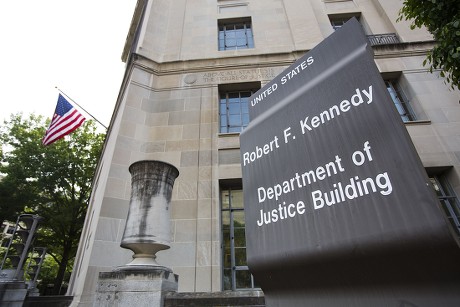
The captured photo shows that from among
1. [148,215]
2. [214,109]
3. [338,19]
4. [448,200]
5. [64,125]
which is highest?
[338,19]

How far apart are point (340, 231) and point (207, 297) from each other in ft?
10.4

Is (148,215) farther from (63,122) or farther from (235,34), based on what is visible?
(235,34)

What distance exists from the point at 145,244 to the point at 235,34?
1039 centimetres

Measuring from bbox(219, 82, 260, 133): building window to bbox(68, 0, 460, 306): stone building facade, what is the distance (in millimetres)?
38

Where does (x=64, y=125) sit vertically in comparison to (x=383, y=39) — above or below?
below

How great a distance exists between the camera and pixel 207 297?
3658mm

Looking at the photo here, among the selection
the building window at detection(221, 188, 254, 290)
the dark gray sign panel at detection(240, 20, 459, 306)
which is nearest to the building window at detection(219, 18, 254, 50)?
the building window at detection(221, 188, 254, 290)

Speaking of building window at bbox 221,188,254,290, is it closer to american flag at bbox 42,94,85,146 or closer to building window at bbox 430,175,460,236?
building window at bbox 430,175,460,236

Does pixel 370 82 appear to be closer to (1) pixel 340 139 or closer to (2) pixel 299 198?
(1) pixel 340 139

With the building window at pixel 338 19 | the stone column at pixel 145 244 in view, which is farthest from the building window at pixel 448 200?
the building window at pixel 338 19

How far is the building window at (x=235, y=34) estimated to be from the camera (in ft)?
36.8

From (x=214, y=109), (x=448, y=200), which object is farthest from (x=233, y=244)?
(x=448, y=200)

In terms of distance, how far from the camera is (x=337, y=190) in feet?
3.91

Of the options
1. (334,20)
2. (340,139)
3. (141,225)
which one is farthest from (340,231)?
(334,20)
